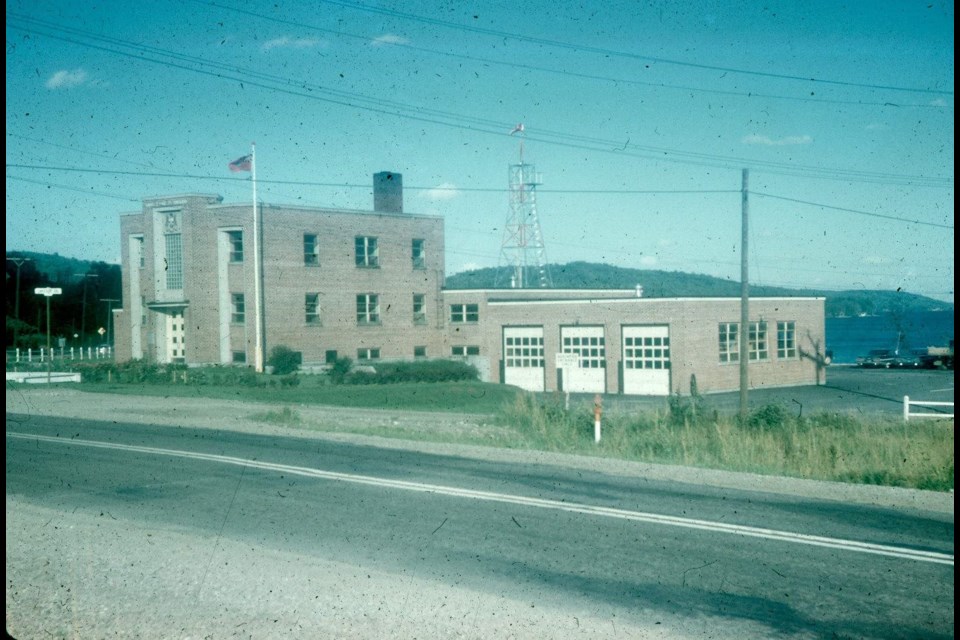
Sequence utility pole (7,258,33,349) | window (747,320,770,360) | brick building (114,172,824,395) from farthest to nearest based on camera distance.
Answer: window (747,320,770,360) < brick building (114,172,824,395) < utility pole (7,258,33,349)

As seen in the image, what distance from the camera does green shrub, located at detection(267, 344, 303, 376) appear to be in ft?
128

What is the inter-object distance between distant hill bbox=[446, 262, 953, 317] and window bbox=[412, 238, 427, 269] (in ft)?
19.9

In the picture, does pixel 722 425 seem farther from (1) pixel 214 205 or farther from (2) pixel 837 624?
(1) pixel 214 205

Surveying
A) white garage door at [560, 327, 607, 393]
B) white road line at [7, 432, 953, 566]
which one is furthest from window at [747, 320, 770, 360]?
white road line at [7, 432, 953, 566]

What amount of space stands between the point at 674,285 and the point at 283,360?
2347 centimetres

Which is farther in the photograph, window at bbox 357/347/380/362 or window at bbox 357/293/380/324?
window at bbox 357/347/380/362

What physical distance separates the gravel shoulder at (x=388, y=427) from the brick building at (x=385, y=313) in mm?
8048

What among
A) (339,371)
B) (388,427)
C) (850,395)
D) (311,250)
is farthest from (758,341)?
(388,427)

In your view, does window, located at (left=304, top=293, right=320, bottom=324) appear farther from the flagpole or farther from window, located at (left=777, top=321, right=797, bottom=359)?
window, located at (left=777, top=321, right=797, bottom=359)

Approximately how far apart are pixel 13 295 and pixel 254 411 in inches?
443

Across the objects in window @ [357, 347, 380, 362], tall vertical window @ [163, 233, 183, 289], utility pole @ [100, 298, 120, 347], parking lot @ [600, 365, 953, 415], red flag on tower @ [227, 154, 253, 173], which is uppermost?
red flag on tower @ [227, 154, 253, 173]

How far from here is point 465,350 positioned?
45969mm

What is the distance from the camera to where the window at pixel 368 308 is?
43.8m

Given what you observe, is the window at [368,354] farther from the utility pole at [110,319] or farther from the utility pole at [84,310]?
the utility pole at [84,310]
